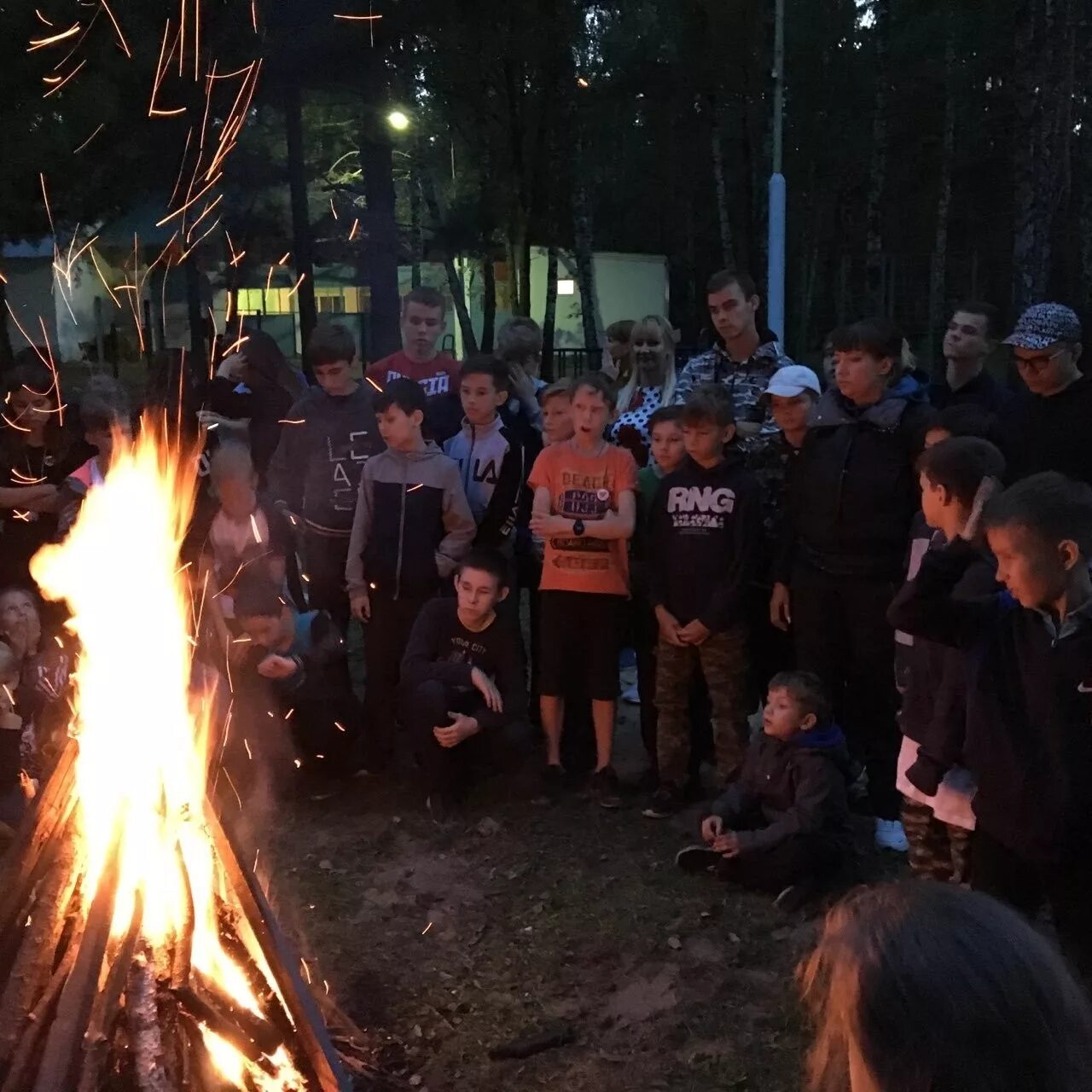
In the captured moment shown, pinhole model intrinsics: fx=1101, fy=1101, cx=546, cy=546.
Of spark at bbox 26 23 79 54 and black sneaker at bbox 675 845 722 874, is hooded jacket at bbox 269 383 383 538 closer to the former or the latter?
black sneaker at bbox 675 845 722 874

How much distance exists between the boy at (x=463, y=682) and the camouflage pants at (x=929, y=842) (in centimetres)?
183

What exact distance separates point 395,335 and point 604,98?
1134cm

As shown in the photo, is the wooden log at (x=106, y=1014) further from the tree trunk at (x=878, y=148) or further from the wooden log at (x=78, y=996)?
the tree trunk at (x=878, y=148)

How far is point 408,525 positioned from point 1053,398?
2784mm

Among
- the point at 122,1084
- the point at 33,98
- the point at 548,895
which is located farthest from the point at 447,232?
the point at 122,1084

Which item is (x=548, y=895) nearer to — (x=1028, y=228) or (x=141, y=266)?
(x=1028, y=228)

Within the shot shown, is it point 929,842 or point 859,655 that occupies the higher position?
point 859,655

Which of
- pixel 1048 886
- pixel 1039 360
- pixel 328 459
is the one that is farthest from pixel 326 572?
pixel 1048 886

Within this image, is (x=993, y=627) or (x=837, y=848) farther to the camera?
(x=837, y=848)

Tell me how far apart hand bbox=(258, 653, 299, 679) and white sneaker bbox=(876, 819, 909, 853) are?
261 cm

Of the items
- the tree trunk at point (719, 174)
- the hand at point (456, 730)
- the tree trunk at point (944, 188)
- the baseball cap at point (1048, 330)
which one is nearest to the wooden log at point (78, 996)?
the hand at point (456, 730)

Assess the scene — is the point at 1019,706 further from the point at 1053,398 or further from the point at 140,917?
the point at 140,917

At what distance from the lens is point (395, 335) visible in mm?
12219

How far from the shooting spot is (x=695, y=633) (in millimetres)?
4652
